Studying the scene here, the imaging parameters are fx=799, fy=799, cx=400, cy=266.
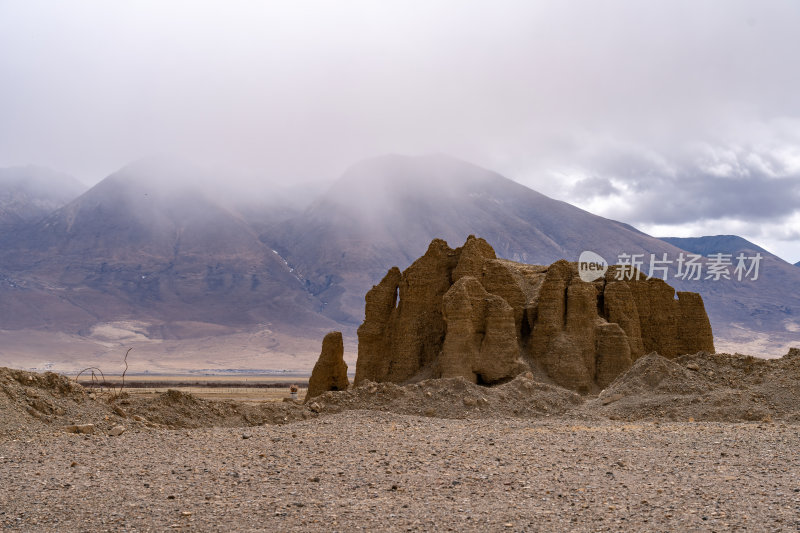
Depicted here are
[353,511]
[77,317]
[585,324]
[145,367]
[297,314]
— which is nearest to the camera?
[353,511]

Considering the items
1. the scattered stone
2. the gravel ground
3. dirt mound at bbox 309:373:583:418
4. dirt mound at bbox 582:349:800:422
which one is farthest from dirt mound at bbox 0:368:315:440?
dirt mound at bbox 582:349:800:422

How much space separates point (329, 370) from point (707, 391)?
65.6ft

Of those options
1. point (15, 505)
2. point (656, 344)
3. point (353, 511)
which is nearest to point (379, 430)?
point (353, 511)

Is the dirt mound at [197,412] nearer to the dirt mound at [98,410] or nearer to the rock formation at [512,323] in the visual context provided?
the dirt mound at [98,410]

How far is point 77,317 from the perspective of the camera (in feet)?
515

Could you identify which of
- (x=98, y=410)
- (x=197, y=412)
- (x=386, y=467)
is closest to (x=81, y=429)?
(x=98, y=410)

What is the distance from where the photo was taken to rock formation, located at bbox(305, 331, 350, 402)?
3784 centimetres

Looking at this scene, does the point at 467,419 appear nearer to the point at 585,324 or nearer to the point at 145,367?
the point at 585,324

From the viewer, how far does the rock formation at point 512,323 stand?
3344 cm

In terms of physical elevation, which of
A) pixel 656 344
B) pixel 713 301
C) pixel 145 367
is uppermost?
pixel 713 301

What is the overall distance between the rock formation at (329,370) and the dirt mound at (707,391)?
661 inches

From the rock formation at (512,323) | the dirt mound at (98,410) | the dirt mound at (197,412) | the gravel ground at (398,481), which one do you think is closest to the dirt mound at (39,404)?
the dirt mound at (98,410)

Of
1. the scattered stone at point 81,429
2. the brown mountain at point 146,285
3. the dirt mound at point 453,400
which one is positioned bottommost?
the scattered stone at point 81,429

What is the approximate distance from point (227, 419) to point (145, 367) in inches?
4797
